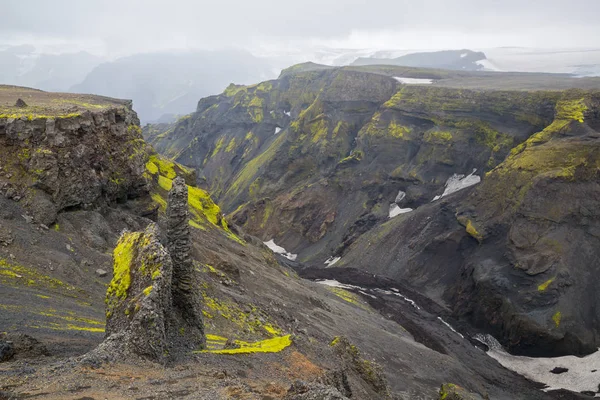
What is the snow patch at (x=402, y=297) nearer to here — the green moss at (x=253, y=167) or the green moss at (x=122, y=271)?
the green moss at (x=122, y=271)

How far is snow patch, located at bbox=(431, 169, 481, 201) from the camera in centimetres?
9004

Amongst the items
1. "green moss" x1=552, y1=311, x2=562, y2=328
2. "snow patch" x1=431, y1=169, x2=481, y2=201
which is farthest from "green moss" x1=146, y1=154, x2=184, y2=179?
"snow patch" x1=431, y1=169, x2=481, y2=201

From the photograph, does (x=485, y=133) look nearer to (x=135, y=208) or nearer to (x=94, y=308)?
(x=135, y=208)

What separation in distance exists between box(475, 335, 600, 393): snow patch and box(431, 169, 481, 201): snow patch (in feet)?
129

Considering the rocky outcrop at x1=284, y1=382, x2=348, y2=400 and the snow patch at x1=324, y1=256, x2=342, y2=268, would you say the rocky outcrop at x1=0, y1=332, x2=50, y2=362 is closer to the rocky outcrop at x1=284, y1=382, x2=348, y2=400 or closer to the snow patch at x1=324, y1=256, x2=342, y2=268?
the rocky outcrop at x1=284, y1=382, x2=348, y2=400

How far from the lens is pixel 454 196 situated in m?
85.9

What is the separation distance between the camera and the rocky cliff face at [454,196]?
61094 mm

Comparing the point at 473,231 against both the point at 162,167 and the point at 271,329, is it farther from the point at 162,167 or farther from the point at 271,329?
the point at 271,329

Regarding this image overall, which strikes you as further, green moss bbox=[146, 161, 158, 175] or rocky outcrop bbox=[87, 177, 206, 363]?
green moss bbox=[146, 161, 158, 175]

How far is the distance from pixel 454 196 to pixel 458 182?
812 centimetres

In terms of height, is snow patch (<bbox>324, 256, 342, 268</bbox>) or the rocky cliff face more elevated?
the rocky cliff face

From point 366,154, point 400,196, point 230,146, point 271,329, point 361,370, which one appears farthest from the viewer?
point 230,146

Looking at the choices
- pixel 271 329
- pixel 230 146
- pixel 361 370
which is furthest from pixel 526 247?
pixel 230 146

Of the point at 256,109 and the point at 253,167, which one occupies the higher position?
the point at 256,109
